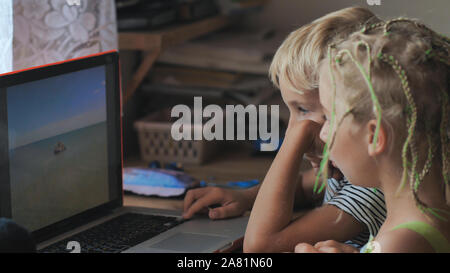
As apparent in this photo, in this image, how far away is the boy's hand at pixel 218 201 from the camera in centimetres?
Result: 136

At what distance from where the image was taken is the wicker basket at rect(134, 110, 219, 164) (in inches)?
73.1

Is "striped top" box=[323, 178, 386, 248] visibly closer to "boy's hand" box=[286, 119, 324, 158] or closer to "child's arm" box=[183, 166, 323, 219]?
"boy's hand" box=[286, 119, 324, 158]

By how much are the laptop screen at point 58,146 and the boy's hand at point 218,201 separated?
160 mm

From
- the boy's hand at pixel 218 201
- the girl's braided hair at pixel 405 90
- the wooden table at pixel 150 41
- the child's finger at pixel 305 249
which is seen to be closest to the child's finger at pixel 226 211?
the boy's hand at pixel 218 201

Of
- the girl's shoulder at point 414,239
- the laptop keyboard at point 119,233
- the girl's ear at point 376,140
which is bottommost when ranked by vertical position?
the laptop keyboard at point 119,233

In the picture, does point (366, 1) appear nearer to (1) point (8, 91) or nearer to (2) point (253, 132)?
(2) point (253, 132)

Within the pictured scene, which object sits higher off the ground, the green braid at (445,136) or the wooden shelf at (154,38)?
the wooden shelf at (154,38)

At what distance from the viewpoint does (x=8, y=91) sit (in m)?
1.12

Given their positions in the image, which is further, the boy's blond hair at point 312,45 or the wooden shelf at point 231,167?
the wooden shelf at point 231,167

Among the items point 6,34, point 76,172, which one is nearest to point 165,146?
point 76,172

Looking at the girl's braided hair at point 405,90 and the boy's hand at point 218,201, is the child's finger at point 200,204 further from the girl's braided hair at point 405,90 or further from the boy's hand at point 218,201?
the girl's braided hair at point 405,90

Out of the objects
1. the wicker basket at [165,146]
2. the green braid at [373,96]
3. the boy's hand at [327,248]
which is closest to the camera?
the green braid at [373,96]

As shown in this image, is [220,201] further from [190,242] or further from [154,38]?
[154,38]

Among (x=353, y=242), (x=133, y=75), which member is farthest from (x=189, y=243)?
(x=133, y=75)
